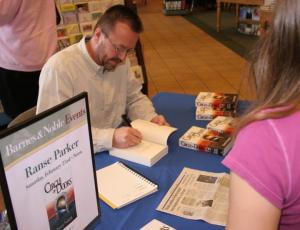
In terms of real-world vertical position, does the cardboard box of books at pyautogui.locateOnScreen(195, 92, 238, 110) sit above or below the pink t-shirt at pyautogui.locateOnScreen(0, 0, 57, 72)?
below

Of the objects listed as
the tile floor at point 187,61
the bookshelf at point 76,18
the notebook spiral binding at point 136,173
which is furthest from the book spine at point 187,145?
the tile floor at point 187,61

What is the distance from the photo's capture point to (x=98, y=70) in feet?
5.93

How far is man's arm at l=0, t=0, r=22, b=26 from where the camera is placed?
6.69ft

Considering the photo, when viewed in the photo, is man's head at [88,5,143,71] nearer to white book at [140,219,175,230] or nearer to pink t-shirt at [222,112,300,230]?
white book at [140,219,175,230]

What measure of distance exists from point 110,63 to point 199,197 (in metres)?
0.82

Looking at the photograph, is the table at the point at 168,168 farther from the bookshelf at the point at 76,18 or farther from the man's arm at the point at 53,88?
the bookshelf at the point at 76,18

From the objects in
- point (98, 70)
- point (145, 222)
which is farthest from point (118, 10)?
point (145, 222)

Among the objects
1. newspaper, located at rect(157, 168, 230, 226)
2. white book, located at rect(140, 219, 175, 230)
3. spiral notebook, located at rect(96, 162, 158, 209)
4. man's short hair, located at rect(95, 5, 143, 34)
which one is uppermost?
man's short hair, located at rect(95, 5, 143, 34)

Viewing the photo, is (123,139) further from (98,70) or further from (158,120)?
(98,70)

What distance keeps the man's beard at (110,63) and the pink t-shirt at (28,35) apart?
→ 2.30 feet

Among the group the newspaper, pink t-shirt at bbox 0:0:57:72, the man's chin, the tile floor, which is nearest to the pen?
the man's chin

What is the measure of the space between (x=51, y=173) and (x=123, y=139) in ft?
2.25

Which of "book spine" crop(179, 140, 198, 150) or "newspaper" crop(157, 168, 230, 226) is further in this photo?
"book spine" crop(179, 140, 198, 150)

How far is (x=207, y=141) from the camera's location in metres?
1.58
